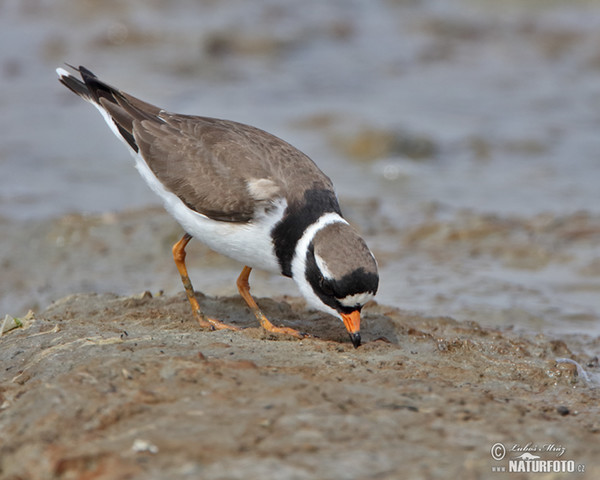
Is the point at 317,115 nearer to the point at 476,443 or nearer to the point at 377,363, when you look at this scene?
the point at 377,363

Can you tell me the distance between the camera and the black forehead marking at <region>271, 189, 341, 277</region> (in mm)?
6133

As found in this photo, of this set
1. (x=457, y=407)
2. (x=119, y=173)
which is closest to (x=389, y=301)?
(x=457, y=407)

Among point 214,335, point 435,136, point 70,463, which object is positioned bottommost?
point 70,463

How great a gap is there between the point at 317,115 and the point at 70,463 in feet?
38.0

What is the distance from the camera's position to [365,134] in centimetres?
1383

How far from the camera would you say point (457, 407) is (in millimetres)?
4633

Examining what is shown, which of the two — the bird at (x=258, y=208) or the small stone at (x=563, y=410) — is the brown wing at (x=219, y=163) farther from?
the small stone at (x=563, y=410)

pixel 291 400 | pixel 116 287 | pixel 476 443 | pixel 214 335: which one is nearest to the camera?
pixel 476 443

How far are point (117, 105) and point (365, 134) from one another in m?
6.85

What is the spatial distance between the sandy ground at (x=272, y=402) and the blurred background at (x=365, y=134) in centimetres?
235

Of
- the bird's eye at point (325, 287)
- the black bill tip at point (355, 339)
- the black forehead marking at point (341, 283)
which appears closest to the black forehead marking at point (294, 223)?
the black forehead marking at point (341, 283)

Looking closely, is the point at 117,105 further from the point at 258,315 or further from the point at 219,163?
the point at 258,315

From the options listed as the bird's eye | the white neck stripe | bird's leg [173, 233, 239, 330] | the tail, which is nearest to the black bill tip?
the bird's eye

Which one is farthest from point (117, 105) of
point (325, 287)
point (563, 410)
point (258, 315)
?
point (563, 410)
